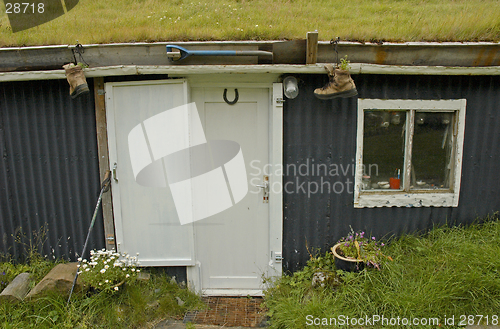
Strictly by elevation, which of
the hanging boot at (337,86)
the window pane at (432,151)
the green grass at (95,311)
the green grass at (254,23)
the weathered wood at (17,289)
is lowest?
the green grass at (95,311)

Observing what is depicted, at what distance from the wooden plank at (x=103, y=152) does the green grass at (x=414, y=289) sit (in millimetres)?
2131

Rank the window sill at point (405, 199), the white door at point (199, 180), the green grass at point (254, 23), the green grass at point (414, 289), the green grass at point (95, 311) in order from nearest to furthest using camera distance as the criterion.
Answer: the green grass at point (414, 289) < the green grass at point (95, 311) < the white door at point (199, 180) < the green grass at point (254, 23) < the window sill at point (405, 199)

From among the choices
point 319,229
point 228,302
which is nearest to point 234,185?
point 319,229

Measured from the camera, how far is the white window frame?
136 inches

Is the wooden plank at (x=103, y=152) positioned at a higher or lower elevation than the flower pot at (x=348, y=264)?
higher

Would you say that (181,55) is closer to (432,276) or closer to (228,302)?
(228,302)

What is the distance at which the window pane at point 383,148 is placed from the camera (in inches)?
140

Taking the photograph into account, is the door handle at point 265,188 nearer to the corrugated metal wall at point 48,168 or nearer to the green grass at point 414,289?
the green grass at point 414,289

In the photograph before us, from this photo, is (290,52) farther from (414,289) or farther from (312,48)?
(414,289)

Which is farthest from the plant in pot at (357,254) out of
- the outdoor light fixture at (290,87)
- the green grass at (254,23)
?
the green grass at (254,23)

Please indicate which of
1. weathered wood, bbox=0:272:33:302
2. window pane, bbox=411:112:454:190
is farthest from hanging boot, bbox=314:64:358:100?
weathered wood, bbox=0:272:33:302

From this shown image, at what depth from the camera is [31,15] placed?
4867mm

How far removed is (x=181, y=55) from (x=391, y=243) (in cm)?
346

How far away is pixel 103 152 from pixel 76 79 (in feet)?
2.87
